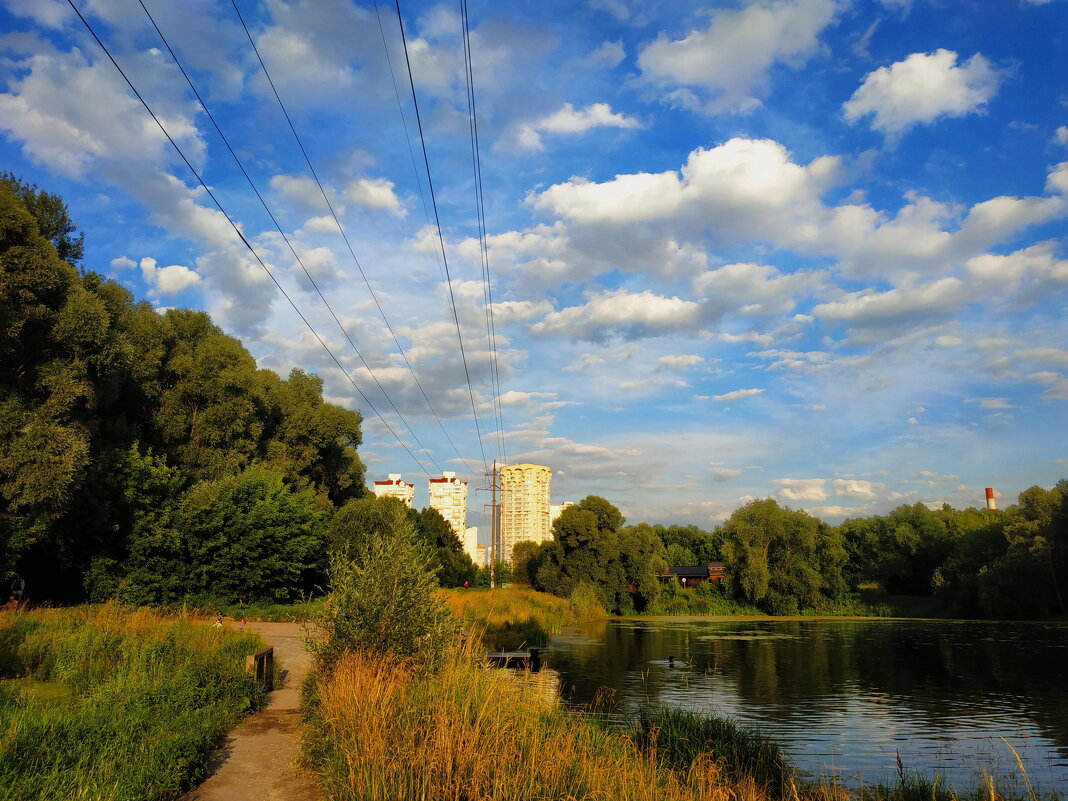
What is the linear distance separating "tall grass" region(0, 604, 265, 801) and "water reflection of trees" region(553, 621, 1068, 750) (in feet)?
30.6

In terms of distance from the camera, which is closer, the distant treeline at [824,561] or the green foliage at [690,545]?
the distant treeline at [824,561]

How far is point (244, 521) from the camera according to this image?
31.0 metres

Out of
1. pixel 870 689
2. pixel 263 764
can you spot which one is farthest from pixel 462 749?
pixel 870 689

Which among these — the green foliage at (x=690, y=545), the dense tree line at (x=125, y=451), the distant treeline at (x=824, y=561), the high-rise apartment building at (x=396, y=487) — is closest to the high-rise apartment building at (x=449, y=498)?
the high-rise apartment building at (x=396, y=487)

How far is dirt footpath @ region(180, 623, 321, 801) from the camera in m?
7.83

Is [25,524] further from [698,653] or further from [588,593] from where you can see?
[588,593]

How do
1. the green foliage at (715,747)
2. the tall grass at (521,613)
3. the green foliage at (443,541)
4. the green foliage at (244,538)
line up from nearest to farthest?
the green foliage at (715,747), the green foliage at (244,538), the tall grass at (521,613), the green foliage at (443,541)

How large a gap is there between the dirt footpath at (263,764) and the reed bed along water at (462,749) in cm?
38

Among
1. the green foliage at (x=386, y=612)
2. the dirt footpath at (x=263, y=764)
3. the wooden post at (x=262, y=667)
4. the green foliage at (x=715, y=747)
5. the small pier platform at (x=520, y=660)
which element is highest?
the green foliage at (x=386, y=612)

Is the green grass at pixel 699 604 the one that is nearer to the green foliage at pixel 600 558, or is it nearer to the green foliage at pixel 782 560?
the green foliage at pixel 782 560

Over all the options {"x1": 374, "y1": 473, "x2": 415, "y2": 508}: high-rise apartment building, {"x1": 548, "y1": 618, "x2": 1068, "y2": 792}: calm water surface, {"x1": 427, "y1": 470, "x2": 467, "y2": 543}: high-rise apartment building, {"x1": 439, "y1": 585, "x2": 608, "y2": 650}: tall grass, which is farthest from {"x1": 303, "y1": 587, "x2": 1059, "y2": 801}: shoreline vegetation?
{"x1": 427, "y1": 470, "x2": 467, "y2": 543}: high-rise apartment building

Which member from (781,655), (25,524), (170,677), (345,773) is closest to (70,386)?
(25,524)

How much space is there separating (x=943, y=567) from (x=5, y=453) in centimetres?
6579

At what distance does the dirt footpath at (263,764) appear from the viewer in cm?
783
